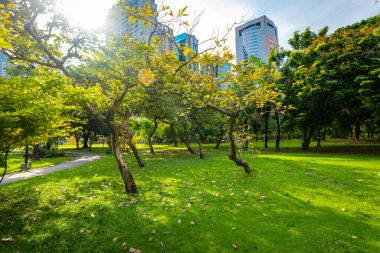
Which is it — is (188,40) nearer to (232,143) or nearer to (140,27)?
(140,27)

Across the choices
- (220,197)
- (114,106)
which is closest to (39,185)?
(114,106)

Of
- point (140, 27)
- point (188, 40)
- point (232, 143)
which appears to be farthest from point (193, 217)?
point (140, 27)

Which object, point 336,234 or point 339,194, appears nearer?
point 336,234

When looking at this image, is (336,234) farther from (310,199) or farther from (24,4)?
(24,4)

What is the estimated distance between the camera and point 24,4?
277 inches

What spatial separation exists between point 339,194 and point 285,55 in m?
27.8

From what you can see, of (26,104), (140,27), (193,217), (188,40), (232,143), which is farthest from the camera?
(232,143)

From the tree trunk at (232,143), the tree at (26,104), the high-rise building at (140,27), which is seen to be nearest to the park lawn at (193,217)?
the tree trunk at (232,143)

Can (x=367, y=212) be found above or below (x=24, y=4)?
below

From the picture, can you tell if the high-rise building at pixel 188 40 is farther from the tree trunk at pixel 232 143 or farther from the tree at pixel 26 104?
the tree trunk at pixel 232 143

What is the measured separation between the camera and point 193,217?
20.1 feet

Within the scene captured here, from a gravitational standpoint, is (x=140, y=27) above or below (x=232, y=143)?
above

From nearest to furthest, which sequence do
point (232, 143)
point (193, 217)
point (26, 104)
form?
point (26, 104)
point (193, 217)
point (232, 143)

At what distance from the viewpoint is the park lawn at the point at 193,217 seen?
476cm
